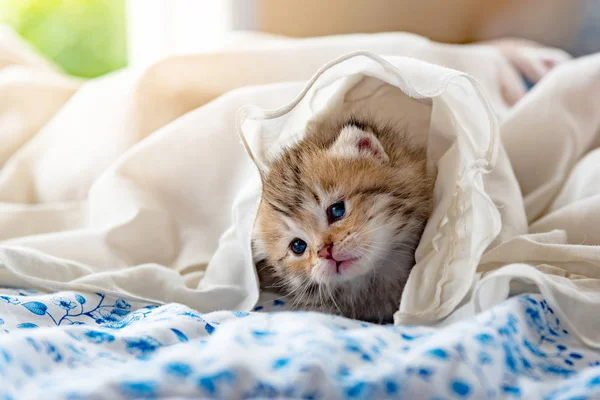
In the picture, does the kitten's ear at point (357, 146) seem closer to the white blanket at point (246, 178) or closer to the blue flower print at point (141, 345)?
the white blanket at point (246, 178)

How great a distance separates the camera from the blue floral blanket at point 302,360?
0.69m

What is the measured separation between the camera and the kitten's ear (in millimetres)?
1282

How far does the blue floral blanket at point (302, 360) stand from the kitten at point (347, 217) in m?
0.25

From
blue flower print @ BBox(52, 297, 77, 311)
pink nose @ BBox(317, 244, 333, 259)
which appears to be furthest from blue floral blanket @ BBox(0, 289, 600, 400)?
pink nose @ BBox(317, 244, 333, 259)

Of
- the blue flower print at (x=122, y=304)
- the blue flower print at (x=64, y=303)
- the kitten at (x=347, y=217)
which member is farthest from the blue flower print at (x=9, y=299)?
the kitten at (x=347, y=217)

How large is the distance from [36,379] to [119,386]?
13 centimetres

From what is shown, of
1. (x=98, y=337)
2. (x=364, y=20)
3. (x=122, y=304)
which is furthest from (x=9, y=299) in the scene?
(x=364, y=20)

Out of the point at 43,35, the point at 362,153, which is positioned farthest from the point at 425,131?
the point at 43,35

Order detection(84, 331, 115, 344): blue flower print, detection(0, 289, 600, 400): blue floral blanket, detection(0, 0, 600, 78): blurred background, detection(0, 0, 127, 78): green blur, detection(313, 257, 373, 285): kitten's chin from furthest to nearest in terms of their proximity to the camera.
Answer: detection(0, 0, 127, 78): green blur < detection(0, 0, 600, 78): blurred background < detection(313, 257, 373, 285): kitten's chin < detection(84, 331, 115, 344): blue flower print < detection(0, 289, 600, 400): blue floral blanket

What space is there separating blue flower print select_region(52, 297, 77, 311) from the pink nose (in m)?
0.43

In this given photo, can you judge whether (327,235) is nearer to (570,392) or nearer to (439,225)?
(439,225)

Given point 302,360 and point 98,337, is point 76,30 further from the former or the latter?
point 302,360

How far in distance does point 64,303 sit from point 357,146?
0.58m

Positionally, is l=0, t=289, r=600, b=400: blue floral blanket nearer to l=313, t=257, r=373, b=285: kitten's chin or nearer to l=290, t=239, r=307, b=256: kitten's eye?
l=313, t=257, r=373, b=285: kitten's chin
